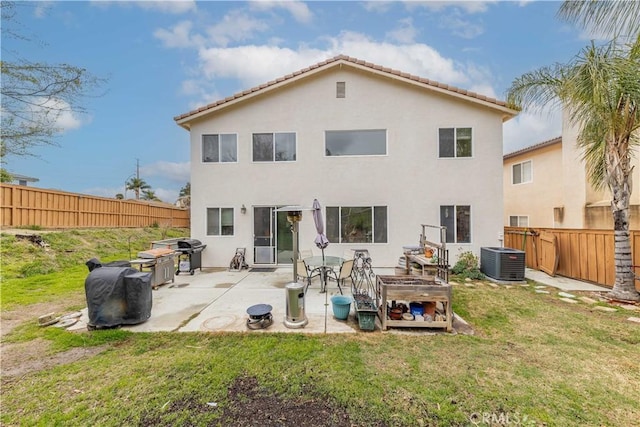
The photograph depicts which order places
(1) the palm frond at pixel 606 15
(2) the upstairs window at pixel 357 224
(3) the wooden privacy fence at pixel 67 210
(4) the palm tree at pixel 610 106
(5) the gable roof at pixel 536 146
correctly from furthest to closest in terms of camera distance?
(5) the gable roof at pixel 536 146, (3) the wooden privacy fence at pixel 67 210, (2) the upstairs window at pixel 357 224, (4) the palm tree at pixel 610 106, (1) the palm frond at pixel 606 15

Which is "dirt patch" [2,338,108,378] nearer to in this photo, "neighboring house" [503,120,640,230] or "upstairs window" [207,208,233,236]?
"upstairs window" [207,208,233,236]

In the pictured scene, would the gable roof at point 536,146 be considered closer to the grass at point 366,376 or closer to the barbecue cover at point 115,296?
the grass at point 366,376

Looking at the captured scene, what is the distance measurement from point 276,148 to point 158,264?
18.3 ft

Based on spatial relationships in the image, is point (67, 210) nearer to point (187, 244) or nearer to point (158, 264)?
point (187, 244)

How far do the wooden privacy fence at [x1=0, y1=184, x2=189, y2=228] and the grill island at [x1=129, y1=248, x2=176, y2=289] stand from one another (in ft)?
26.9

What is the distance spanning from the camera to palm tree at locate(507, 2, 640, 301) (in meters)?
5.35

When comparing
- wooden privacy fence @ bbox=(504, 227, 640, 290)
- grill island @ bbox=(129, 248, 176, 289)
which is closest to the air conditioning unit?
wooden privacy fence @ bbox=(504, 227, 640, 290)

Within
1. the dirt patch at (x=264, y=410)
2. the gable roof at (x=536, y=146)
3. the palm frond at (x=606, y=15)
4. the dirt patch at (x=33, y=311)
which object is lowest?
the dirt patch at (x=264, y=410)

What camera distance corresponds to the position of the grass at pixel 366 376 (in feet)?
8.46

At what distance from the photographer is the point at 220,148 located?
9.90 meters

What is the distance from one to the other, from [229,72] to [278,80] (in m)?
5.90

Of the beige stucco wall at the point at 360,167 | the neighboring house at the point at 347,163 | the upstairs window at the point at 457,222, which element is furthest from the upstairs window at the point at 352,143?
the upstairs window at the point at 457,222

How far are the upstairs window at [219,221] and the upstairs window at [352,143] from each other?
4549 mm

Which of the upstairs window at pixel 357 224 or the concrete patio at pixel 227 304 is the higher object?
the upstairs window at pixel 357 224
